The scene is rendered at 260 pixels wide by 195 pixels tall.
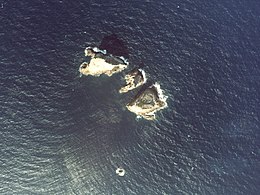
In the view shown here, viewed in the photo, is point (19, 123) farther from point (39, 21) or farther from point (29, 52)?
point (39, 21)

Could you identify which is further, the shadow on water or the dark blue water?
the shadow on water

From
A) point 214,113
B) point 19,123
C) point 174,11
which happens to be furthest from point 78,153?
point 174,11

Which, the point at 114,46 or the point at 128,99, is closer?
the point at 128,99

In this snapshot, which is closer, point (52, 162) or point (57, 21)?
point (52, 162)

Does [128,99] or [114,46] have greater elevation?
[114,46]

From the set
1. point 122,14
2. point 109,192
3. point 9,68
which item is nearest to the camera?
point 109,192
